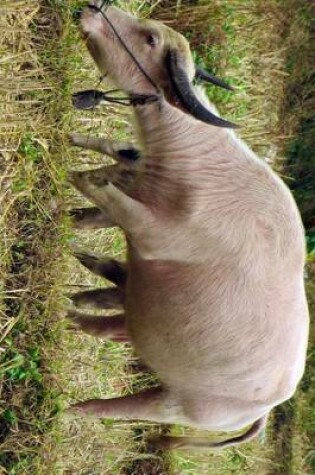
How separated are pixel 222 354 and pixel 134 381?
2.24 m

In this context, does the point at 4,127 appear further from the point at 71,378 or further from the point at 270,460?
the point at 270,460

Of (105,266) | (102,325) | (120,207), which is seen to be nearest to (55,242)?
(105,266)

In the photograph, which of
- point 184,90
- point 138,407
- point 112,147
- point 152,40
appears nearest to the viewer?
point 184,90

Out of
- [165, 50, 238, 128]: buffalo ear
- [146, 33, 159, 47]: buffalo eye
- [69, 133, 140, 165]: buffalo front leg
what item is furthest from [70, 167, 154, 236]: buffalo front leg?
[146, 33, 159, 47]: buffalo eye

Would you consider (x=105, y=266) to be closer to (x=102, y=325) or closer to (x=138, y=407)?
(x=102, y=325)

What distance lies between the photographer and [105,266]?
200 inches

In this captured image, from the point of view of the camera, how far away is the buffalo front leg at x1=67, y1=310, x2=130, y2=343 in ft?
16.8

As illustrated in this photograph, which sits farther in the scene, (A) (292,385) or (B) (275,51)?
(B) (275,51)

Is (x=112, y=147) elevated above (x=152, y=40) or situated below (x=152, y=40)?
below

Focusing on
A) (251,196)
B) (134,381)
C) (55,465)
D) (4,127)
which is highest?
(4,127)

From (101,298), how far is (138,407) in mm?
758

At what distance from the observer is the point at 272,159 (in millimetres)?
8180

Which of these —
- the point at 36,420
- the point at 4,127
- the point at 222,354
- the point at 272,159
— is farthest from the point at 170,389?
the point at 272,159

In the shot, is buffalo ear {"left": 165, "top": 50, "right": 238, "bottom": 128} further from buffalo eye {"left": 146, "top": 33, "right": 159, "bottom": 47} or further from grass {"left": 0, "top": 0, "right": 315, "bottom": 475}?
grass {"left": 0, "top": 0, "right": 315, "bottom": 475}
